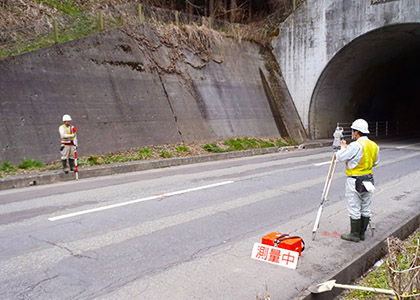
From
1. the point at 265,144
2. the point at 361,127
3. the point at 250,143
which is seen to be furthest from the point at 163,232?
the point at 265,144

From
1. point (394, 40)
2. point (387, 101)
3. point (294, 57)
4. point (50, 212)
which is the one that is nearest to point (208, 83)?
point (294, 57)

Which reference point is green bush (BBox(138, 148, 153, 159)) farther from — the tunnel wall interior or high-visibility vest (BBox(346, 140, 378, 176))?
high-visibility vest (BBox(346, 140, 378, 176))

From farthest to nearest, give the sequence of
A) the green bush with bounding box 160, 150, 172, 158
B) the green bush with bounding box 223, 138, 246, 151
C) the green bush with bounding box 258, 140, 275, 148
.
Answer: the green bush with bounding box 258, 140, 275, 148 → the green bush with bounding box 223, 138, 246, 151 → the green bush with bounding box 160, 150, 172, 158

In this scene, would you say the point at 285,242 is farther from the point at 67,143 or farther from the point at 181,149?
the point at 181,149

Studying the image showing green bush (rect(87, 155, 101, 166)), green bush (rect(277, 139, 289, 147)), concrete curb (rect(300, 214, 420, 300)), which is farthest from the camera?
green bush (rect(277, 139, 289, 147))

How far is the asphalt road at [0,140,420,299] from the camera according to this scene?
3701 millimetres

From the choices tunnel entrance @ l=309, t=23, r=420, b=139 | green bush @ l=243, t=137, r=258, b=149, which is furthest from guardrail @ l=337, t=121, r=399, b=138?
green bush @ l=243, t=137, r=258, b=149

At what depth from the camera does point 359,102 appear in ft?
87.9

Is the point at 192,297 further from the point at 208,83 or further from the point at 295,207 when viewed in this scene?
the point at 208,83

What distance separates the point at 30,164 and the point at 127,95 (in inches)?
205

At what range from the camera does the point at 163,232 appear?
5379mm

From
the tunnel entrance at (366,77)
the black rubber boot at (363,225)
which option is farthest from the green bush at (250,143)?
the black rubber boot at (363,225)

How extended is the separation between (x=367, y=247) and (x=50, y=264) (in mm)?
4151

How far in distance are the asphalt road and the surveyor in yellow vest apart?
0.36 meters
